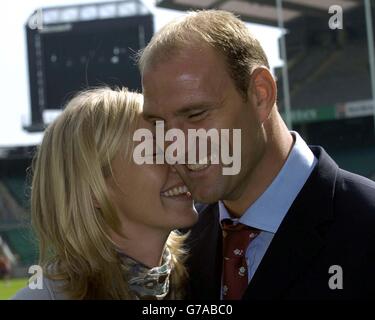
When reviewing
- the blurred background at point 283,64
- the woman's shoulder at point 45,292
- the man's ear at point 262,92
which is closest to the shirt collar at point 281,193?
the man's ear at point 262,92

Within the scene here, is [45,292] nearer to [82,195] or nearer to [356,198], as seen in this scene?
[82,195]

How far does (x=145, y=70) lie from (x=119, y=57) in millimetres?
17333

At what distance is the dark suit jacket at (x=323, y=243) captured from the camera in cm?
155

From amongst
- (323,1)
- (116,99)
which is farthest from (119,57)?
(116,99)

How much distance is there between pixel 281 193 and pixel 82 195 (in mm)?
494

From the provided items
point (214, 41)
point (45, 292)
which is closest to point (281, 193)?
point (214, 41)

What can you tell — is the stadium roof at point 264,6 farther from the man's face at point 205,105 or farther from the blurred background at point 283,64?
the man's face at point 205,105

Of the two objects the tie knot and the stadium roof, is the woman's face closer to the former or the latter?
the tie knot

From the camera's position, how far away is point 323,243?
1605 mm

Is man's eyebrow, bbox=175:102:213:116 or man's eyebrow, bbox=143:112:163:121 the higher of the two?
man's eyebrow, bbox=175:102:213:116

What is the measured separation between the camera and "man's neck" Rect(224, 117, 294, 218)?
1.76m

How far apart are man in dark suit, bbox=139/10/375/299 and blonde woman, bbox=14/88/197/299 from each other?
0.32ft
